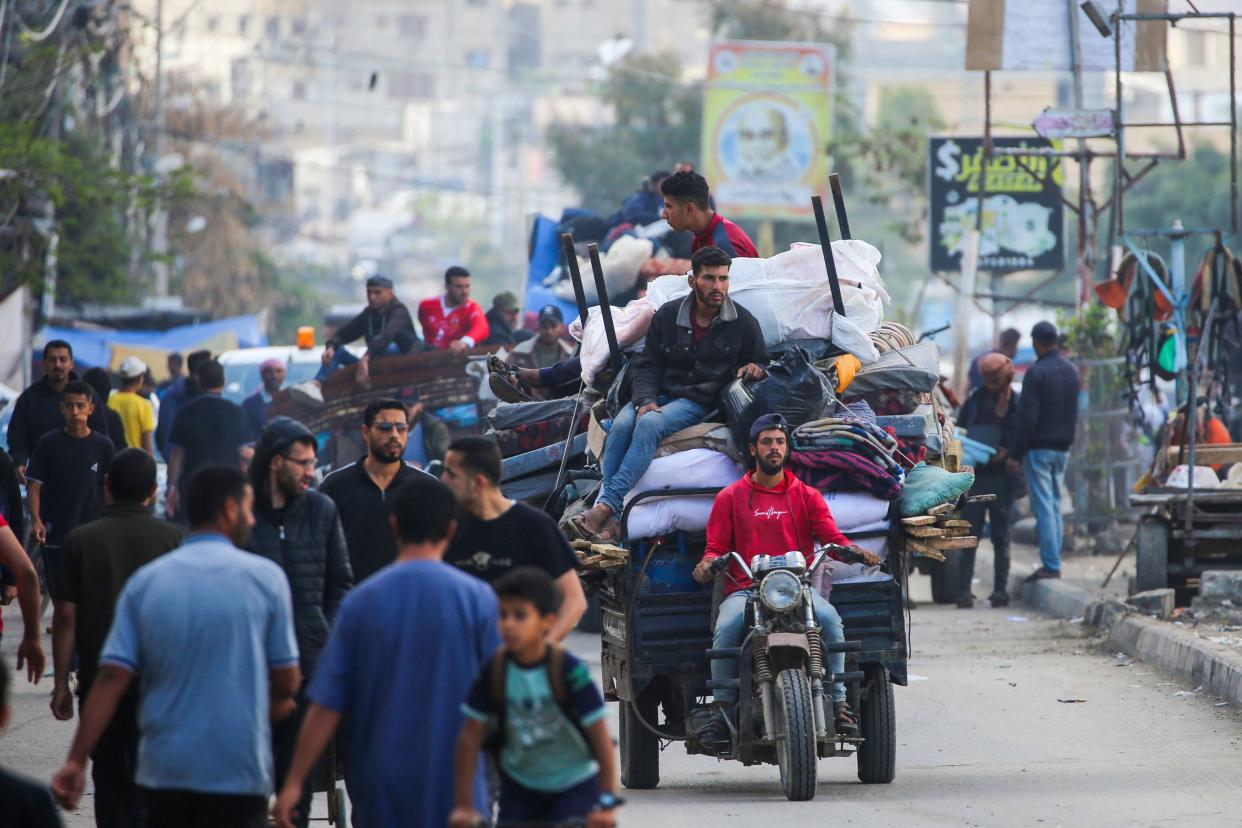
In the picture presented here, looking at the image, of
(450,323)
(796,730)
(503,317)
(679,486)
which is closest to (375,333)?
(450,323)

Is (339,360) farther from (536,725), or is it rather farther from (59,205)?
(536,725)

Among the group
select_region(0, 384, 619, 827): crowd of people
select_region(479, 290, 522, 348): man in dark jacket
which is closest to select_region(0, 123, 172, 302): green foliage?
select_region(479, 290, 522, 348): man in dark jacket

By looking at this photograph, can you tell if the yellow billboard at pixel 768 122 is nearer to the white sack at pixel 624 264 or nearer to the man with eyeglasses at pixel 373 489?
the white sack at pixel 624 264

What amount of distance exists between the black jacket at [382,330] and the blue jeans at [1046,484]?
5323 mm

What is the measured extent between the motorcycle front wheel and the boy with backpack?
3125 mm

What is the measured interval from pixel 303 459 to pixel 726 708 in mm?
2602

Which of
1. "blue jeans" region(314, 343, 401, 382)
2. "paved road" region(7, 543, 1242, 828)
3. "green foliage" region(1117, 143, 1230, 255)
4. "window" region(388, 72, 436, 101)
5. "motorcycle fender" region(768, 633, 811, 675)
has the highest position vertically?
"window" region(388, 72, 436, 101)

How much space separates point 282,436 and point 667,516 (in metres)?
2.54

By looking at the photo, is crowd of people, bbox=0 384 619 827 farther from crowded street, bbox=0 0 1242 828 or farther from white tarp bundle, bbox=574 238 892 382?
white tarp bundle, bbox=574 238 892 382

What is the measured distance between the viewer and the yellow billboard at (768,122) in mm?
42344

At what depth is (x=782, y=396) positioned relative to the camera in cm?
957

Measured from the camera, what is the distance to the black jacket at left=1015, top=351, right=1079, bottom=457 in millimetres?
16781

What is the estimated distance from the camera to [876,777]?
9469mm

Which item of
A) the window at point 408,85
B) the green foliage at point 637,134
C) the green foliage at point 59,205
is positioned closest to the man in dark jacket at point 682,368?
the green foliage at point 59,205
